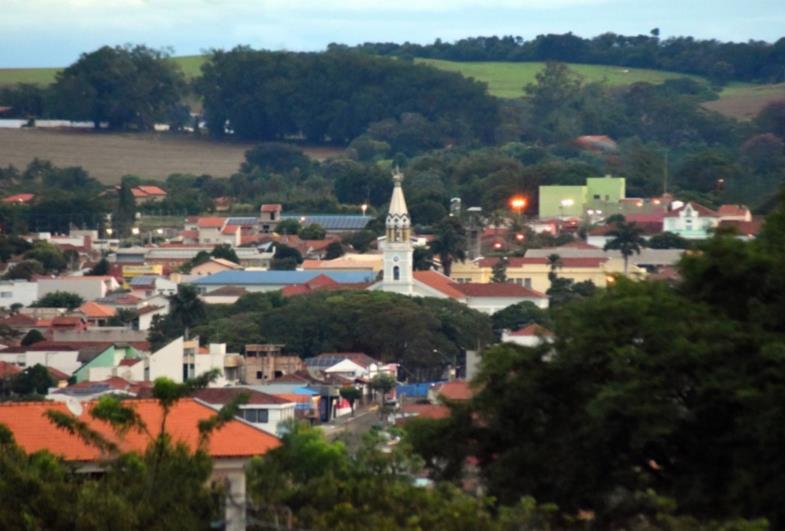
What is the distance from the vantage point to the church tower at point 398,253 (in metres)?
84.1

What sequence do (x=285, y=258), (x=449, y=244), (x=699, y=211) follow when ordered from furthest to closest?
(x=699, y=211)
(x=285, y=258)
(x=449, y=244)

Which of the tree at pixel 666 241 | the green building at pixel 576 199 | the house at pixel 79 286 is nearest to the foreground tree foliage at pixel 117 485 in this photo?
the house at pixel 79 286

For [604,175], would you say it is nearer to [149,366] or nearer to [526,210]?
[526,210]

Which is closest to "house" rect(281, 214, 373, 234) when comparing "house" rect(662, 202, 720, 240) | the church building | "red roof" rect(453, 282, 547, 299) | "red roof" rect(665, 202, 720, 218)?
"red roof" rect(665, 202, 720, 218)

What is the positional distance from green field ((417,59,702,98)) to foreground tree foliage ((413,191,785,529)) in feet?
484

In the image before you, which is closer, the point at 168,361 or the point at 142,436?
the point at 142,436

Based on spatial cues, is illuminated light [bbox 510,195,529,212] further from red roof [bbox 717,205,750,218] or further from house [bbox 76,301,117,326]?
house [bbox 76,301,117,326]

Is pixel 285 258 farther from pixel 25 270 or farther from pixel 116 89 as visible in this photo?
pixel 116 89

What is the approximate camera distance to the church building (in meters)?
83.9

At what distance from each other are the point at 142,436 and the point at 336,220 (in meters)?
85.8

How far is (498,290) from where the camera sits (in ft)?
284

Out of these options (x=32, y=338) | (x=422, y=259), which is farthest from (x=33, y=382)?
(x=422, y=259)

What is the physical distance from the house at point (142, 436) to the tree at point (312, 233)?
7783 centimetres

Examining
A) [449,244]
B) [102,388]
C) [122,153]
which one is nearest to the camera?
[102,388]
